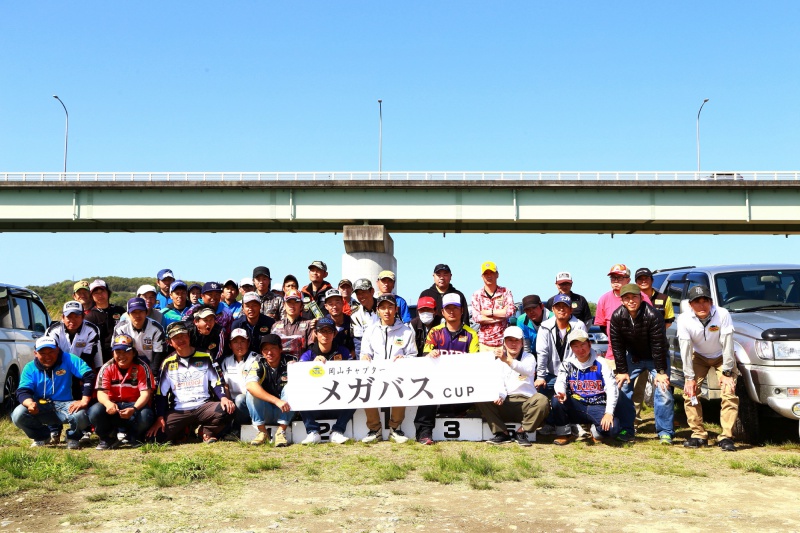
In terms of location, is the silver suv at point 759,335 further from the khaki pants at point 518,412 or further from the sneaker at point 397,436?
the sneaker at point 397,436

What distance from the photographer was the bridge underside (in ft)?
122

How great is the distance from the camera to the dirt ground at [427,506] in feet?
16.6

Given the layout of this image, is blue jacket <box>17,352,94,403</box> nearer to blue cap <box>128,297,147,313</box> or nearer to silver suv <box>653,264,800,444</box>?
blue cap <box>128,297,147,313</box>

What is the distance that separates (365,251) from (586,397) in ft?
99.7

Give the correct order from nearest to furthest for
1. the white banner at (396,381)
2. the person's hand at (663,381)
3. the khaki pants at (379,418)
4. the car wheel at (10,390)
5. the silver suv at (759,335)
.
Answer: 1. the silver suv at (759,335)
2. the person's hand at (663,381)
3. the white banner at (396,381)
4. the khaki pants at (379,418)
5. the car wheel at (10,390)

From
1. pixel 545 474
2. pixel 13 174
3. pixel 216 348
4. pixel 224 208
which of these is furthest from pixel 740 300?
pixel 13 174

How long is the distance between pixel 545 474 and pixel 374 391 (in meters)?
2.62

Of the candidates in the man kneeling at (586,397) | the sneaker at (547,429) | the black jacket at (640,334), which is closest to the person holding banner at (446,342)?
the sneaker at (547,429)

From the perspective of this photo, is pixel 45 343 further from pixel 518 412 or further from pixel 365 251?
pixel 365 251

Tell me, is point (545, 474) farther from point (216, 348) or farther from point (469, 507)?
point (216, 348)

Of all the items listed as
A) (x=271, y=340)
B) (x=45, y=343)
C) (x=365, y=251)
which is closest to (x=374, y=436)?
(x=271, y=340)

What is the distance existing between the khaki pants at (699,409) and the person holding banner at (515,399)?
1658 mm

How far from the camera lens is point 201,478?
656cm

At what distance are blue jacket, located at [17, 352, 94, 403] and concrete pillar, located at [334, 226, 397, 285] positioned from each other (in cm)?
2887
